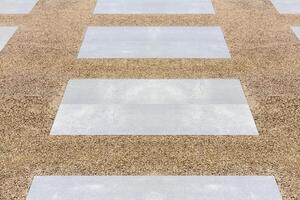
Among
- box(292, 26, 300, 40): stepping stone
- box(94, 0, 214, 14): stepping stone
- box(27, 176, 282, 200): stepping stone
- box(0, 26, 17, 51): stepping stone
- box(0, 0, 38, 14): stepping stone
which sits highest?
box(0, 0, 38, 14): stepping stone

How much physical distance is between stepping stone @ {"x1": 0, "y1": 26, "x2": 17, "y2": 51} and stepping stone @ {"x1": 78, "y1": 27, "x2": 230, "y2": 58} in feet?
5.92

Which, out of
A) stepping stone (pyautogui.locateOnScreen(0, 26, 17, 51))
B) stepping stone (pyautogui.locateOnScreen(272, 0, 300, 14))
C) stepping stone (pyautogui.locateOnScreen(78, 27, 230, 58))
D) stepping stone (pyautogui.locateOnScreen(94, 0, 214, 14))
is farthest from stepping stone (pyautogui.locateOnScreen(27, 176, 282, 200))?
stepping stone (pyautogui.locateOnScreen(272, 0, 300, 14))

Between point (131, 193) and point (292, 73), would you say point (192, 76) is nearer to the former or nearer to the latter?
point (292, 73)

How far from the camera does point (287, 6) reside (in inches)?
480

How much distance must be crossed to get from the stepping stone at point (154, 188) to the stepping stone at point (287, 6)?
6825 mm

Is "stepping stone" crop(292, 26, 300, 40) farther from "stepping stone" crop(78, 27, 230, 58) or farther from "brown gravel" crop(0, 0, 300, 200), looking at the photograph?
"stepping stone" crop(78, 27, 230, 58)

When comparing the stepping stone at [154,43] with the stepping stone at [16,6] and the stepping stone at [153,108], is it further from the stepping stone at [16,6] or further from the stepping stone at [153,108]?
the stepping stone at [16,6]

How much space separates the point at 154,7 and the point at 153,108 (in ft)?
16.6

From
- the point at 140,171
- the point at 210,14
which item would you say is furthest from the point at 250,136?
the point at 210,14

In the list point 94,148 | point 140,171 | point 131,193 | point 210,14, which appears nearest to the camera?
point 131,193

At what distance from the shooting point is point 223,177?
6.32 m

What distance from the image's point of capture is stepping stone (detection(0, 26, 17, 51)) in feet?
33.6

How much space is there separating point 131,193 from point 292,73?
15.1 feet

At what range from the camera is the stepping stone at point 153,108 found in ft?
24.0
